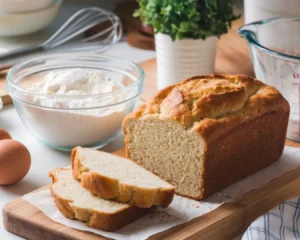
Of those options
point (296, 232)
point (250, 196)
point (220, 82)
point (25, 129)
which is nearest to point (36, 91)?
point (25, 129)

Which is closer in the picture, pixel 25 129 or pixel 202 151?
pixel 202 151

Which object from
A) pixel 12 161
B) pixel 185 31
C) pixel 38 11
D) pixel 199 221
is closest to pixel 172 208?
pixel 199 221

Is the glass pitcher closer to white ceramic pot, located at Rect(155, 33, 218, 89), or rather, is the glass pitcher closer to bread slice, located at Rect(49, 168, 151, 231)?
white ceramic pot, located at Rect(155, 33, 218, 89)

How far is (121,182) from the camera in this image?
1485mm

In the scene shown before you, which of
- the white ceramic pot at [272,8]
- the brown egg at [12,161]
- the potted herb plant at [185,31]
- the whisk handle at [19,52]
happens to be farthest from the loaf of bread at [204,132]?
the whisk handle at [19,52]

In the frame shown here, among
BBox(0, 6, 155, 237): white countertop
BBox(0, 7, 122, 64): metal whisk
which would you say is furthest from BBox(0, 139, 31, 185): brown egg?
BBox(0, 7, 122, 64): metal whisk

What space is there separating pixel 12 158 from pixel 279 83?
73 centimetres

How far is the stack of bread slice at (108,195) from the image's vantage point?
4.81 feet

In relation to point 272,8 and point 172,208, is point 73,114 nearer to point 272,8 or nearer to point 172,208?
point 172,208

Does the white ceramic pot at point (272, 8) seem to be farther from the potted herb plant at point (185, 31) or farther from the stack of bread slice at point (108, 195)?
the stack of bread slice at point (108, 195)

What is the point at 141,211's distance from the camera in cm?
151

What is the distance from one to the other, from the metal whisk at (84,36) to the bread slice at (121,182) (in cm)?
95

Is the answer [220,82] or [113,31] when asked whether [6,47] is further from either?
[220,82]

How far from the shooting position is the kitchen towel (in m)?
1.47
